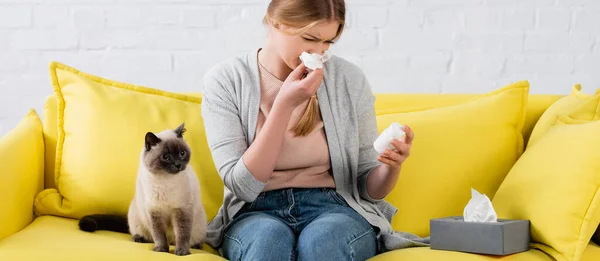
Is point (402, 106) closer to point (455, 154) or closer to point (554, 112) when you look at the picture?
point (455, 154)

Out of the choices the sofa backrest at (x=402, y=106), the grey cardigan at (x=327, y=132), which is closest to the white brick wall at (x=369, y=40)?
the sofa backrest at (x=402, y=106)

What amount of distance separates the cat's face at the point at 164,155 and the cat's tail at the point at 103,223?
344 millimetres

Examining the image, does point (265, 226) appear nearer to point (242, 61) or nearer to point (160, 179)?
point (160, 179)

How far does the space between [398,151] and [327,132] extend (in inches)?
8.4

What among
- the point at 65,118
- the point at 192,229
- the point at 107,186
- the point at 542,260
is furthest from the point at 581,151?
the point at 65,118

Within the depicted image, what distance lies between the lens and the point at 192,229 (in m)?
1.79

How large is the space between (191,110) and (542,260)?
1023mm

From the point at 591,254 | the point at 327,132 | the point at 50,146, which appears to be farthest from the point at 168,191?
the point at 591,254

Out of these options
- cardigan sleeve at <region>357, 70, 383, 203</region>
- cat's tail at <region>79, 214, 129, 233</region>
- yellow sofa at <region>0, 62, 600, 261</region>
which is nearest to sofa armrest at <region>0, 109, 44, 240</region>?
yellow sofa at <region>0, 62, 600, 261</region>

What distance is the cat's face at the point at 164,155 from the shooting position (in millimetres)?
1677

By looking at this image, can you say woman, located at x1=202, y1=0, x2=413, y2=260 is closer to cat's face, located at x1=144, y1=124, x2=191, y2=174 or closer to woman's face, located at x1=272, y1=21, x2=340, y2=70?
woman's face, located at x1=272, y1=21, x2=340, y2=70

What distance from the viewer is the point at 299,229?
177 cm

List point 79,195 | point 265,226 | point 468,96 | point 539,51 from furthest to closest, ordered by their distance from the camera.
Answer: point 539,51, point 468,96, point 79,195, point 265,226

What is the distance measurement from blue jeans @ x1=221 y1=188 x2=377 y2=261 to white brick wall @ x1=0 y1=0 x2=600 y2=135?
3.12 ft
